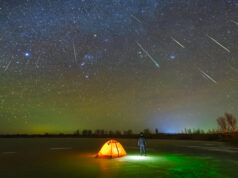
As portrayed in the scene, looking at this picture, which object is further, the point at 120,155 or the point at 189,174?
the point at 120,155

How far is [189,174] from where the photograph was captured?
12555 millimetres

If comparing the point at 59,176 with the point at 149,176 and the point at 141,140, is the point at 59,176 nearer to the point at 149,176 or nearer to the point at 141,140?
the point at 149,176

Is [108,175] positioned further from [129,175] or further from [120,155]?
[120,155]

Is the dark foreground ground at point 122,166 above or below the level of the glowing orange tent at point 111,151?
below

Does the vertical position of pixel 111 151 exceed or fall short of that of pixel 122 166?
it exceeds it

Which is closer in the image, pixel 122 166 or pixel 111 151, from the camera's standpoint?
pixel 122 166

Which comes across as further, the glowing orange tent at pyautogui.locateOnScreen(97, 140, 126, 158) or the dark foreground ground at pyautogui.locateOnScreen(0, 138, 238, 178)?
the glowing orange tent at pyautogui.locateOnScreen(97, 140, 126, 158)

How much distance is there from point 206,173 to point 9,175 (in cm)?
1099

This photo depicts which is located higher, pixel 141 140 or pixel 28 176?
pixel 141 140

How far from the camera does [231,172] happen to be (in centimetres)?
1308

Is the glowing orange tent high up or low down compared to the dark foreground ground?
up

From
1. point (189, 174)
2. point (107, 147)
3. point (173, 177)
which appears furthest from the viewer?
point (107, 147)

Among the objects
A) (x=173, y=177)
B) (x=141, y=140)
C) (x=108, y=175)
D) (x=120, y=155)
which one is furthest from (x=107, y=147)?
(x=173, y=177)

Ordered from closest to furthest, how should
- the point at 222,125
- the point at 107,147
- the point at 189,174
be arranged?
the point at 189,174 → the point at 107,147 → the point at 222,125
